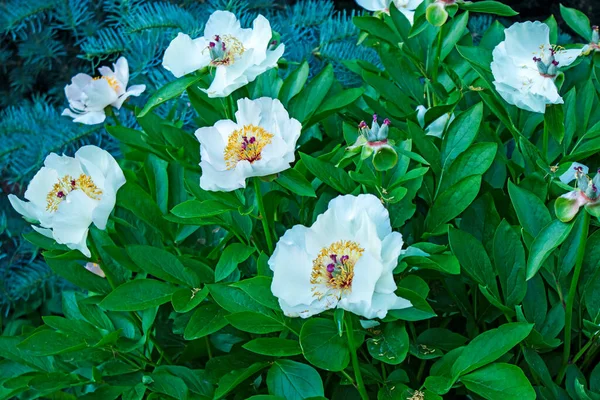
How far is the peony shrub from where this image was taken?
663mm

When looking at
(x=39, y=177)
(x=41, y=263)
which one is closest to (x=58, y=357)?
(x=39, y=177)

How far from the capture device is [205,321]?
75 centimetres

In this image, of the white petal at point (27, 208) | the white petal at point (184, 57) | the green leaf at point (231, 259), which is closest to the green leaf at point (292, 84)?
the white petal at point (184, 57)

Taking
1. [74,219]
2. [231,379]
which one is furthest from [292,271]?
[74,219]

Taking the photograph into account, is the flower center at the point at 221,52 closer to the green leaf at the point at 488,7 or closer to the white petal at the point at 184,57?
the white petal at the point at 184,57

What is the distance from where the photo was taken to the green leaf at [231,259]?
29.3 inches

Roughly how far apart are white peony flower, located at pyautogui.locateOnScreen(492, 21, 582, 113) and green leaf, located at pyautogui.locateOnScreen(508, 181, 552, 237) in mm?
88

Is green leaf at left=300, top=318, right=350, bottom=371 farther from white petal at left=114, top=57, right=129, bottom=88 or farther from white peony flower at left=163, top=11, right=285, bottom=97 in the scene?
white petal at left=114, top=57, right=129, bottom=88

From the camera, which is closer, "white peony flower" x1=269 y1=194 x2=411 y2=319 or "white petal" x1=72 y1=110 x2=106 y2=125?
"white peony flower" x1=269 y1=194 x2=411 y2=319

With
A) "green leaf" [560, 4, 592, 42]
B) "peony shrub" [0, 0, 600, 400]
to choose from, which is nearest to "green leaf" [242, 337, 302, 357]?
"peony shrub" [0, 0, 600, 400]

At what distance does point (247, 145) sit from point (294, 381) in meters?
0.23

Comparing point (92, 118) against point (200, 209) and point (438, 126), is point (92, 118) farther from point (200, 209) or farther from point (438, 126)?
point (438, 126)

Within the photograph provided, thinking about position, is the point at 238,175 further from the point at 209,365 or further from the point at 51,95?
the point at 51,95

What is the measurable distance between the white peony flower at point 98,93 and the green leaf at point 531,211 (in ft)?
1.83
